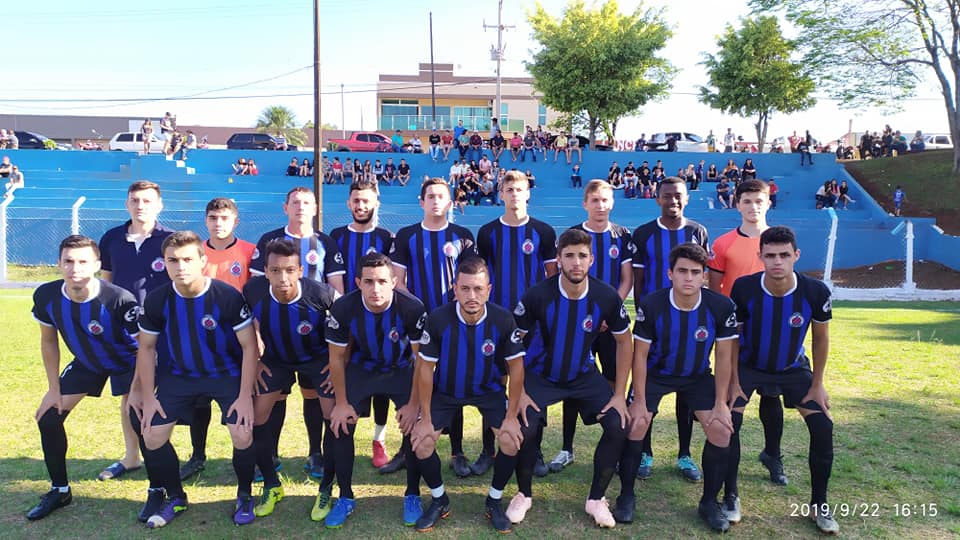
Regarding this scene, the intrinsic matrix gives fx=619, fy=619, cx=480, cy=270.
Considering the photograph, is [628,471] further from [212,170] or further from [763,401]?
[212,170]

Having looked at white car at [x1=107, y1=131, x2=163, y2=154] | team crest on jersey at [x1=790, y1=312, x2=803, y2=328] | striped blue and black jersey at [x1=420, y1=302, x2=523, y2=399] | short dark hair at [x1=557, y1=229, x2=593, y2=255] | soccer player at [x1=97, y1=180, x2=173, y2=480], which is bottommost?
striped blue and black jersey at [x1=420, y1=302, x2=523, y2=399]

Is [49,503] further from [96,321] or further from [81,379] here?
[96,321]

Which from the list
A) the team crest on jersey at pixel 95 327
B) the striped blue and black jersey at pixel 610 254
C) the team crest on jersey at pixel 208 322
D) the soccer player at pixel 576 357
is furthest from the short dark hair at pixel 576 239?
the team crest on jersey at pixel 95 327

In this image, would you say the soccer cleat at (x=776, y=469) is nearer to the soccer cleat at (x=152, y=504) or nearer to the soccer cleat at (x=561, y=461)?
the soccer cleat at (x=561, y=461)

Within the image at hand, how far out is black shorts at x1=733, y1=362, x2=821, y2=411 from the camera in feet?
13.7

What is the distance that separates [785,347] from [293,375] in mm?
3411

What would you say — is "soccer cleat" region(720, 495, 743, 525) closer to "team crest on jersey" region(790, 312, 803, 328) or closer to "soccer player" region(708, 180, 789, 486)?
"soccer player" region(708, 180, 789, 486)

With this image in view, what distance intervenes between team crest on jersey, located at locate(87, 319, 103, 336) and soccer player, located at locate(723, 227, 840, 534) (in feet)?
14.0

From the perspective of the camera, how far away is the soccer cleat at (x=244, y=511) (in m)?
3.95

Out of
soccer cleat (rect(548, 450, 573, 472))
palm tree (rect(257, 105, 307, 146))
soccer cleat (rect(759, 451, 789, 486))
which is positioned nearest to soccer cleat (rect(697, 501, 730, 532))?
soccer cleat (rect(759, 451, 789, 486))

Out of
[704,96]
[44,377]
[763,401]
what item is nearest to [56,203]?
[44,377]

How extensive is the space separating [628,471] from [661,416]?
2069 millimetres

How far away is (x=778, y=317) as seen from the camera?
4191 mm

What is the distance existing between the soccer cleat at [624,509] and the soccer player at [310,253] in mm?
2185
